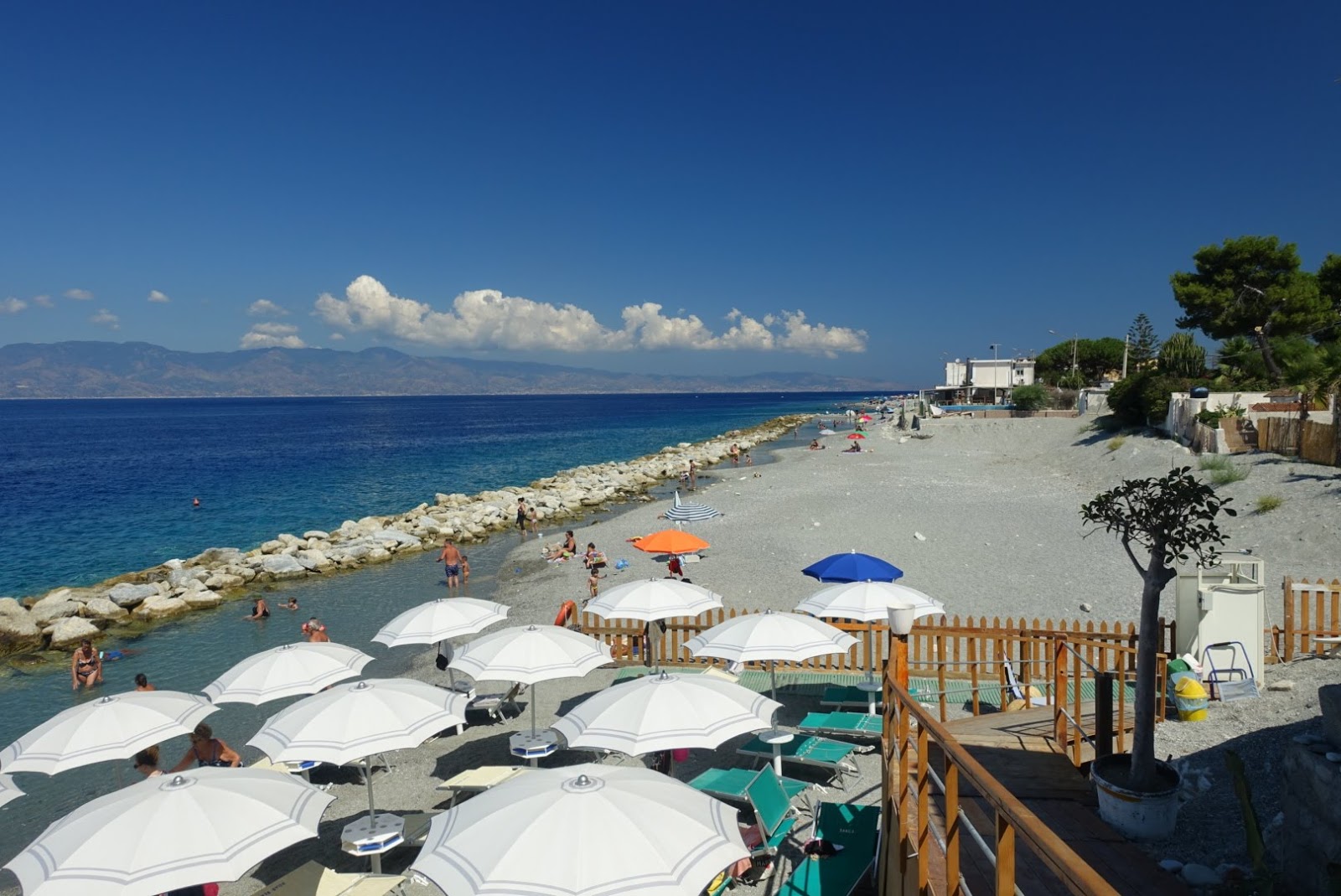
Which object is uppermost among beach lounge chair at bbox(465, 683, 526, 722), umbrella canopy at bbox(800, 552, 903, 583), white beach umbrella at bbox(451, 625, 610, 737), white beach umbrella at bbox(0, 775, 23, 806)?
umbrella canopy at bbox(800, 552, 903, 583)

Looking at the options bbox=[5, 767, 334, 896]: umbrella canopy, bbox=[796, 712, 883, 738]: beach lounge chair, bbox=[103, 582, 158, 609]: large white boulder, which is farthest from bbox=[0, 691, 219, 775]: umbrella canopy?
bbox=[103, 582, 158, 609]: large white boulder

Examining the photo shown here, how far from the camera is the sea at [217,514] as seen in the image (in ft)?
51.1

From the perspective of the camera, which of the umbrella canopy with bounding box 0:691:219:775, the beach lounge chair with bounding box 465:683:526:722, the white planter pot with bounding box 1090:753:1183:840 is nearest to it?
the white planter pot with bounding box 1090:753:1183:840

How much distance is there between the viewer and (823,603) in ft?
36.8

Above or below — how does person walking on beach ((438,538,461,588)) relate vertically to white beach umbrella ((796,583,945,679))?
below

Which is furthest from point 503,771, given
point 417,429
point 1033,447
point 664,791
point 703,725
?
point 417,429

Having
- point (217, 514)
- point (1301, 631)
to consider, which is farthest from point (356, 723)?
point (217, 514)

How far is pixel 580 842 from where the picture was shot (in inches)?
182

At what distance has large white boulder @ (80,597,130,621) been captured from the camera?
823 inches

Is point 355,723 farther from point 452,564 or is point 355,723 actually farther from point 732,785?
point 452,564

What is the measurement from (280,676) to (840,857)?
7188 millimetres

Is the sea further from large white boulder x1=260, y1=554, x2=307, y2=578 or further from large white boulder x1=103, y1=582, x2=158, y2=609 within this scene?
large white boulder x1=103, y1=582, x2=158, y2=609

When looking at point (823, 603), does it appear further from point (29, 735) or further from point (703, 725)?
point (29, 735)

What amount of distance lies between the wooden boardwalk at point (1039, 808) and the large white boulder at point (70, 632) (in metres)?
21.2
